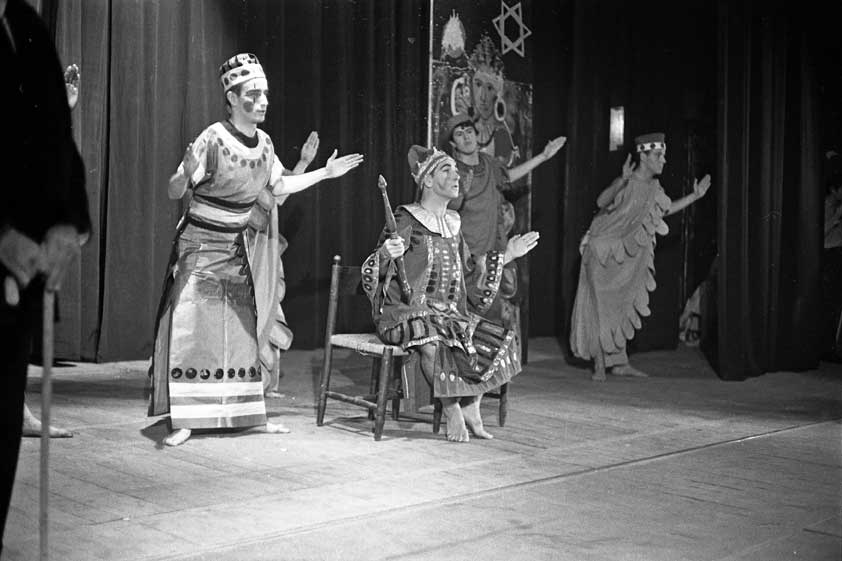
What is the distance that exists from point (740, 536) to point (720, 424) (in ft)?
6.66

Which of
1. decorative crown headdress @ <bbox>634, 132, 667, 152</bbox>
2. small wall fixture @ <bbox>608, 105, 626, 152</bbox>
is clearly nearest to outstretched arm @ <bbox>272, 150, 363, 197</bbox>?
decorative crown headdress @ <bbox>634, 132, 667, 152</bbox>

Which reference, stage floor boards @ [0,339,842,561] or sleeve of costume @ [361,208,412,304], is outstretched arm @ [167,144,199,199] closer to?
sleeve of costume @ [361,208,412,304]

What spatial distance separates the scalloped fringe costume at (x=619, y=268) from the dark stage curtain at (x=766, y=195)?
1.64ft

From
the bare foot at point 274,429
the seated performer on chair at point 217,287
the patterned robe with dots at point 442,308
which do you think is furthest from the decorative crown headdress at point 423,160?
the bare foot at point 274,429

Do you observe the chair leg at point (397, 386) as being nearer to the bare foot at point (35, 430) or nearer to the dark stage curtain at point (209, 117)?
the bare foot at point (35, 430)

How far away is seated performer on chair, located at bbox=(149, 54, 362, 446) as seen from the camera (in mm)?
4160

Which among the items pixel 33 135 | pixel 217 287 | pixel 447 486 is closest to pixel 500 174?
pixel 217 287

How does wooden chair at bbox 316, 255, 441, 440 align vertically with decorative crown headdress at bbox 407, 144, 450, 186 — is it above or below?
below

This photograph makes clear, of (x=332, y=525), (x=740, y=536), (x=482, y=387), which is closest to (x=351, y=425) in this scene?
(x=482, y=387)

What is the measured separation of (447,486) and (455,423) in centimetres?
86

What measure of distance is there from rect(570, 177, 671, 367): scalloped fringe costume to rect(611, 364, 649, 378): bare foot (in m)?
0.05

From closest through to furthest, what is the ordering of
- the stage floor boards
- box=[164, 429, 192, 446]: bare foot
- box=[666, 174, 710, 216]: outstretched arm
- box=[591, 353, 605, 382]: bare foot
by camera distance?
the stage floor boards → box=[164, 429, 192, 446]: bare foot → box=[591, 353, 605, 382]: bare foot → box=[666, 174, 710, 216]: outstretched arm

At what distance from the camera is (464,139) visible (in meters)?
5.65

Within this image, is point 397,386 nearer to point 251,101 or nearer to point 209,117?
point 251,101
